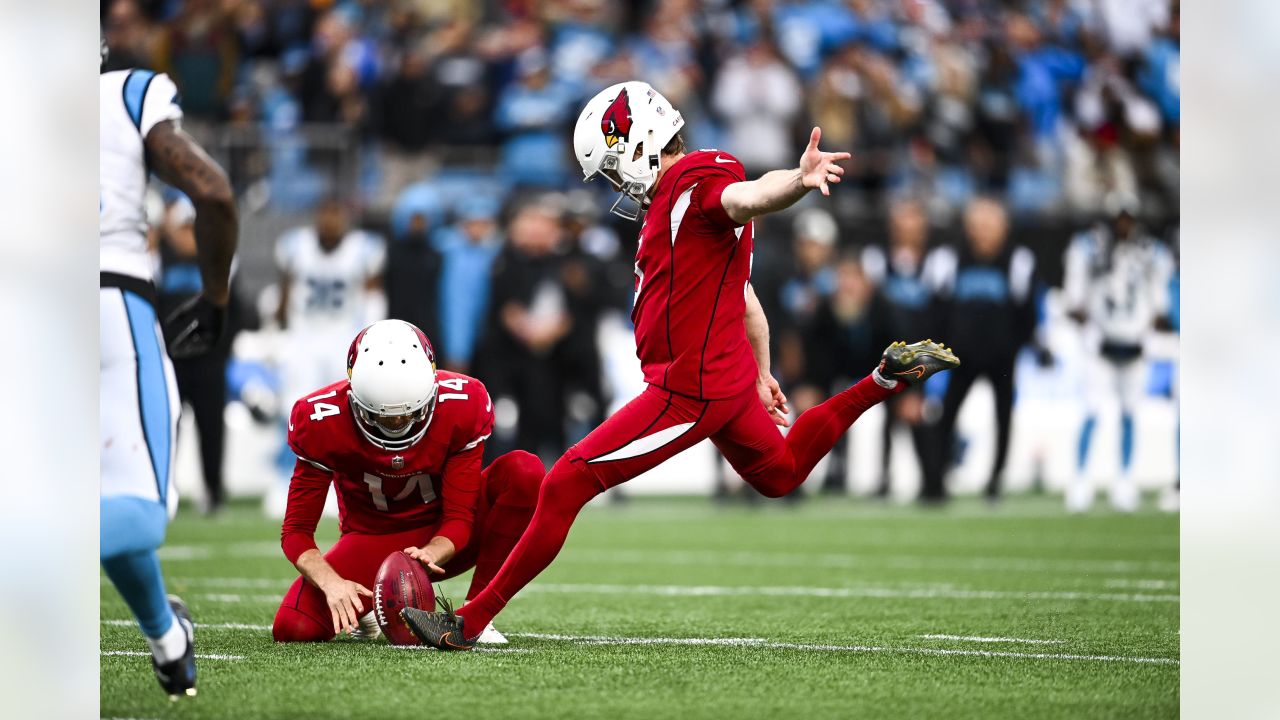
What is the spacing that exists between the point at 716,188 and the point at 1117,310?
22.7 feet

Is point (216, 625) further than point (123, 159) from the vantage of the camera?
Yes

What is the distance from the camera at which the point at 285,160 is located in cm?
1091

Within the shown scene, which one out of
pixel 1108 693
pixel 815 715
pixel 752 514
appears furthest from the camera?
pixel 752 514

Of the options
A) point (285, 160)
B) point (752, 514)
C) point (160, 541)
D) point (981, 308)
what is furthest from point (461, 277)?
point (160, 541)

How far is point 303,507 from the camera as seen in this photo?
4.51 m

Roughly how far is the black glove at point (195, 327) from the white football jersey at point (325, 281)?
6340mm

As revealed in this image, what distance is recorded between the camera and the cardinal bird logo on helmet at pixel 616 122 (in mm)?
4289

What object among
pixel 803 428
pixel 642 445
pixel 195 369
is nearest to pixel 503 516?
pixel 642 445

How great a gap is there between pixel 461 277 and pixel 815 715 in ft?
25.1

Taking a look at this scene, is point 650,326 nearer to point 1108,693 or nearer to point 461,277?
point 1108,693

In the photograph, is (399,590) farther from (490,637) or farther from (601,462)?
(601,462)

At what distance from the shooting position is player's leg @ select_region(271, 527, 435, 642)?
179 inches
